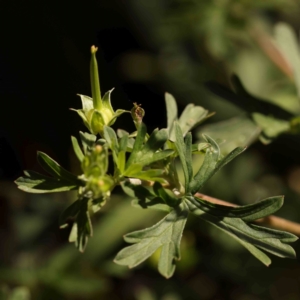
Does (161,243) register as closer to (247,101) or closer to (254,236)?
(254,236)

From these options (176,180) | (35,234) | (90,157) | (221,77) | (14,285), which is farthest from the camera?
(221,77)

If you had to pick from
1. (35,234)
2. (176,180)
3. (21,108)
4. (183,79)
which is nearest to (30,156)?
(21,108)

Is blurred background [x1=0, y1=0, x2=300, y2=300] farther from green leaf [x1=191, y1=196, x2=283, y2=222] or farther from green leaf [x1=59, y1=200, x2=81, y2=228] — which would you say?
green leaf [x1=59, y1=200, x2=81, y2=228]

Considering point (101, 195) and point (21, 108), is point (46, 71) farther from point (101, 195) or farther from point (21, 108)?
point (101, 195)

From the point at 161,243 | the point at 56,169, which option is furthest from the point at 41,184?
the point at 161,243

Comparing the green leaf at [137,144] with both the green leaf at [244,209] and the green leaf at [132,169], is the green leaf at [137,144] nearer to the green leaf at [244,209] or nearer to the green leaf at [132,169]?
the green leaf at [132,169]
